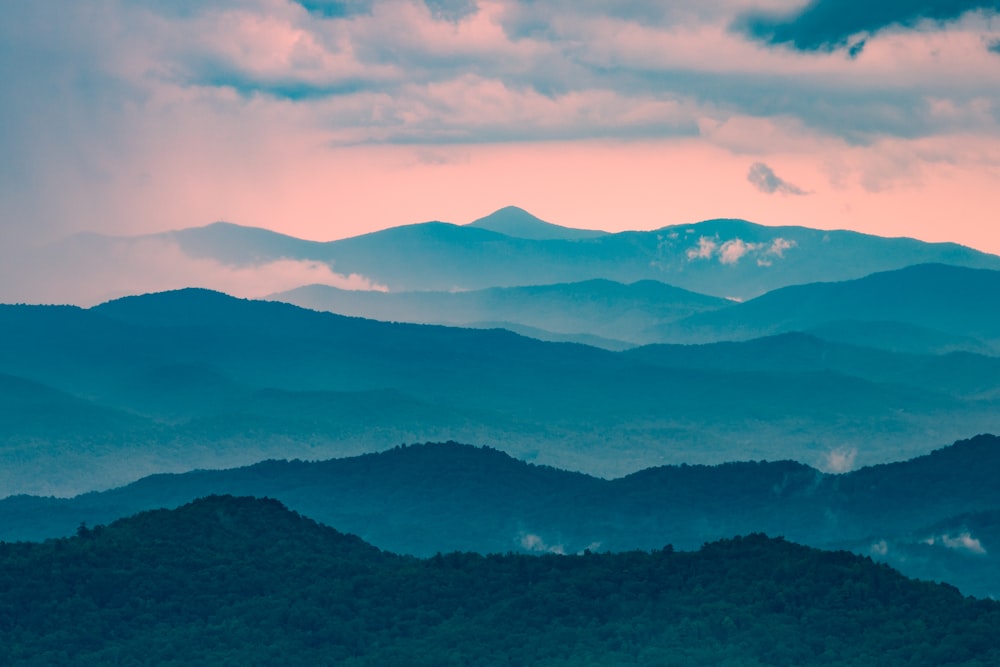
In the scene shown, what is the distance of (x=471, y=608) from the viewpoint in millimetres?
129125

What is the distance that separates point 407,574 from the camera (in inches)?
5261

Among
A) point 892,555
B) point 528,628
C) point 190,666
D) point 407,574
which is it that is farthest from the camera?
point 892,555

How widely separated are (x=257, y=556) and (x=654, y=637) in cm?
3268

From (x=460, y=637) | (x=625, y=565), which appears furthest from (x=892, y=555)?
(x=460, y=637)

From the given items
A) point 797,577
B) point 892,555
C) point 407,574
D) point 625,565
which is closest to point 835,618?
point 797,577

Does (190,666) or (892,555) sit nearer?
(190,666)

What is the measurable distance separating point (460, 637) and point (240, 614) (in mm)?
14980

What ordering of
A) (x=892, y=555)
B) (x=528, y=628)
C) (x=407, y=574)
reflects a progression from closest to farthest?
(x=528, y=628)
(x=407, y=574)
(x=892, y=555)

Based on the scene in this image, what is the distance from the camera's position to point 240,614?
127625 mm

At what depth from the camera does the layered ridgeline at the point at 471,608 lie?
4651 inches

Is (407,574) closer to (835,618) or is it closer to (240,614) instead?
(240,614)

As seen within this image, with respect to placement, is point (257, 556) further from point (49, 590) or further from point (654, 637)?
point (654, 637)

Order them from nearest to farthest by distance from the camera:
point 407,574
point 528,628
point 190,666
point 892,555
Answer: point 190,666, point 528,628, point 407,574, point 892,555

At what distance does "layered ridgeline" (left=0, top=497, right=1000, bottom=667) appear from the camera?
118 metres
